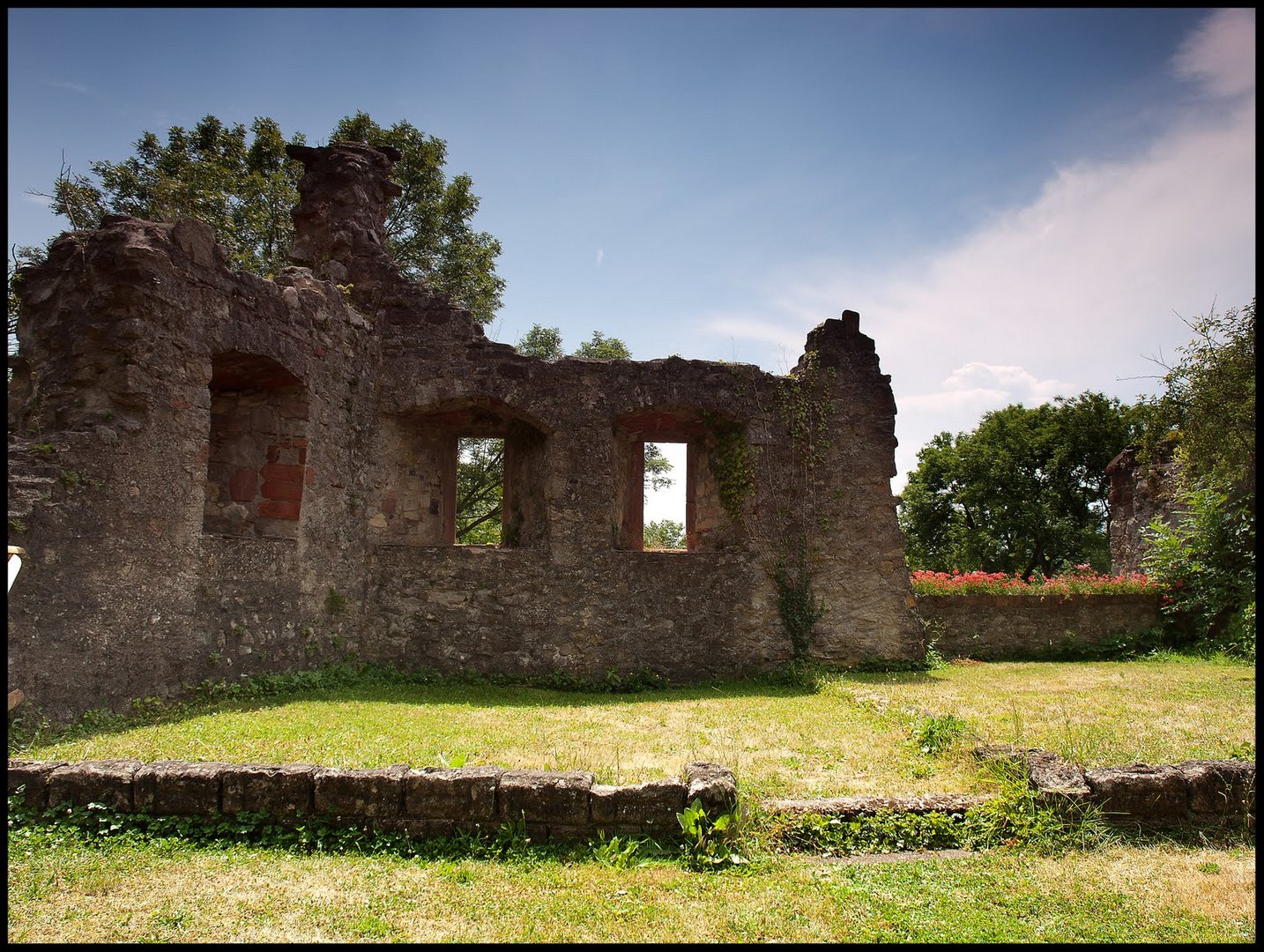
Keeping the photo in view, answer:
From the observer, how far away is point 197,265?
22.2ft

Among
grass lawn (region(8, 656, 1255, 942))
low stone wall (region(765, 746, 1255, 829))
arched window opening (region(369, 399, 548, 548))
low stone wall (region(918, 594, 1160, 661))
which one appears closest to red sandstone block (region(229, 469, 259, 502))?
arched window opening (region(369, 399, 548, 548))

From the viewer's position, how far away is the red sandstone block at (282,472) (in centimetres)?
797

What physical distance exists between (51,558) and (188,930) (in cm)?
344

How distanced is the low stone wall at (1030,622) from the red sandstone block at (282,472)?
9023 mm

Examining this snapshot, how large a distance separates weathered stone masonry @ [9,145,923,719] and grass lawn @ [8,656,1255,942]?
121cm

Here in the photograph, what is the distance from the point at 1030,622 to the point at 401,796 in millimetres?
11101

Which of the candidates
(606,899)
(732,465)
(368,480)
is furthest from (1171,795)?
(368,480)

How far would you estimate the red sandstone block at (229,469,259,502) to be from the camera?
7.89m

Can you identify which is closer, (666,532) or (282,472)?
(282,472)

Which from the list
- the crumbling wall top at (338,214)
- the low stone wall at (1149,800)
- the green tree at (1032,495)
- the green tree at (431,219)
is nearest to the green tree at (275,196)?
the green tree at (431,219)

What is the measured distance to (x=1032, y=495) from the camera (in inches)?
1084

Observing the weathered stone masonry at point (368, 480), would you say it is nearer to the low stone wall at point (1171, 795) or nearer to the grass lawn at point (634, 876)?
the grass lawn at point (634, 876)

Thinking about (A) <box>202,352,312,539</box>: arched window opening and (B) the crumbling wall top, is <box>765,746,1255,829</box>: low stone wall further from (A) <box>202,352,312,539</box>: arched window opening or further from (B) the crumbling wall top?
(B) the crumbling wall top

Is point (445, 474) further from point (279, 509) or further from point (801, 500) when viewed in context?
point (801, 500)
